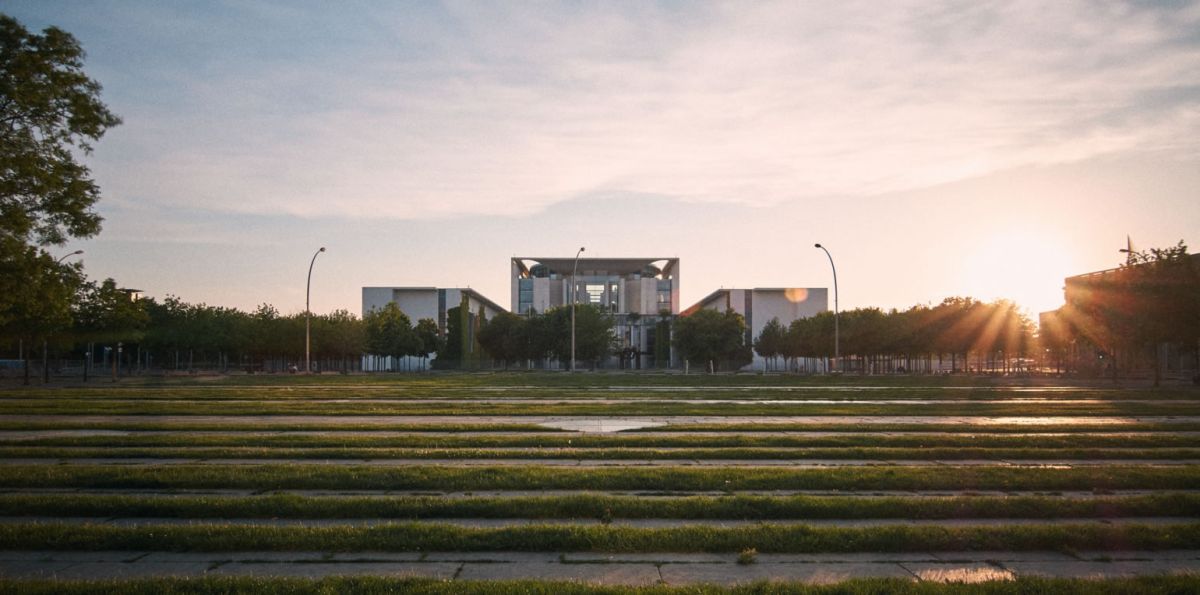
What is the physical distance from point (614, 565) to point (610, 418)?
585 inches

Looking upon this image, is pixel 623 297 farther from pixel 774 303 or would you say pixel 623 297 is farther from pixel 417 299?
pixel 417 299

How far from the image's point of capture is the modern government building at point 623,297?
468 feet

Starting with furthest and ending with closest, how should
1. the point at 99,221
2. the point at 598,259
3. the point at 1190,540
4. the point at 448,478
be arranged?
the point at 598,259 < the point at 99,221 < the point at 448,478 < the point at 1190,540

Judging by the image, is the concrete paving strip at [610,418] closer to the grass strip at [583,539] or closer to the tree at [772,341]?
the grass strip at [583,539]

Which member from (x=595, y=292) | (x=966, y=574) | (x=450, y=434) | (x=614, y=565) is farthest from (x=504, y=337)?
(x=966, y=574)

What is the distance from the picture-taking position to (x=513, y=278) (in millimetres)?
155625

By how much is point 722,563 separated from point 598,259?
141716mm

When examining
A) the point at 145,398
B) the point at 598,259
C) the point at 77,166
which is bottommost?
the point at 145,398

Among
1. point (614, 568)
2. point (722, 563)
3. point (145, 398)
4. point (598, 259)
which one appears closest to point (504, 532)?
point (614, 568)

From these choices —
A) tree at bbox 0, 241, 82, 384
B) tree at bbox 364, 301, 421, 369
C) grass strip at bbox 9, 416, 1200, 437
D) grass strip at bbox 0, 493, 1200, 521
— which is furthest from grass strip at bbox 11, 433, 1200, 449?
tree at bbox 364, 301, 421, 369

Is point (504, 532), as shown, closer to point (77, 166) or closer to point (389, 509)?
point (389, 509)

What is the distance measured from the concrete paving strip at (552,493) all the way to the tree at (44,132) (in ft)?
41.5

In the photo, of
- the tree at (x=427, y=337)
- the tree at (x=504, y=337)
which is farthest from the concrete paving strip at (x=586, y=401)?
the tree at (x=427, y=337)

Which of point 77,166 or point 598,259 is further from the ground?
point 598,259
